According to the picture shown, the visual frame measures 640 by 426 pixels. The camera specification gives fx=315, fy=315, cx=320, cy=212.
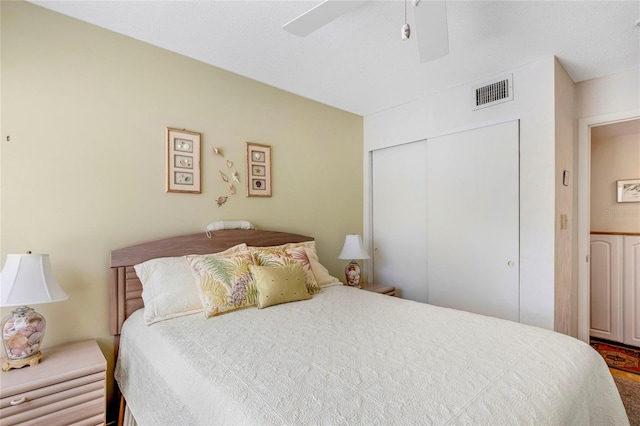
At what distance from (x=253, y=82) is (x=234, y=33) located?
2.22 feet

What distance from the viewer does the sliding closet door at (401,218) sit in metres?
3.22

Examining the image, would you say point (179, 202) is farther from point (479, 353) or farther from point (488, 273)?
point (488, 273)

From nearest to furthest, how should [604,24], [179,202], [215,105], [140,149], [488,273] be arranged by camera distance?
[604,24], [140,149], [179,202], [215,105], [488,273]

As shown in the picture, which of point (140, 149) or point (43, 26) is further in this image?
point (140, 149)

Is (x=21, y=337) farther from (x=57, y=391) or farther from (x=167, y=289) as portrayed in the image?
(x=167, y=289)

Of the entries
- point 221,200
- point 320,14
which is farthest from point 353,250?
point 320,14

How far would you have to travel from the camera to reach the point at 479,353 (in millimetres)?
1312

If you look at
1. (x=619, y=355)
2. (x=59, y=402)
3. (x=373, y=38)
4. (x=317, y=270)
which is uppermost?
(x=373, y=38)

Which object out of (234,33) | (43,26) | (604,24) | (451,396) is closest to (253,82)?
(234,33)

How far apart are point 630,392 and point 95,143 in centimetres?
405

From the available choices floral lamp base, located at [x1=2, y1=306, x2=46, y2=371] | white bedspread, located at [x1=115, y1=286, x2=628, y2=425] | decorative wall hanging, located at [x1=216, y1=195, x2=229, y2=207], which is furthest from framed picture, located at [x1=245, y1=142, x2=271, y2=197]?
floral lamp base, located at [x1=2, y1=306, x2=46, y2=371]

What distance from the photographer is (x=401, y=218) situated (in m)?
3.38

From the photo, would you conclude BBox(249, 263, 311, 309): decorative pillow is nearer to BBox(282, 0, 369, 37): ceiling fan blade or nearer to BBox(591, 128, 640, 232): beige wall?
BBox(282, 0, 369, 37): ceiling fan blade

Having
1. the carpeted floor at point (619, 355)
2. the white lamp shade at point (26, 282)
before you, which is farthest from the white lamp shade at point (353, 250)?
the carpeted floor at point (619, 355)
